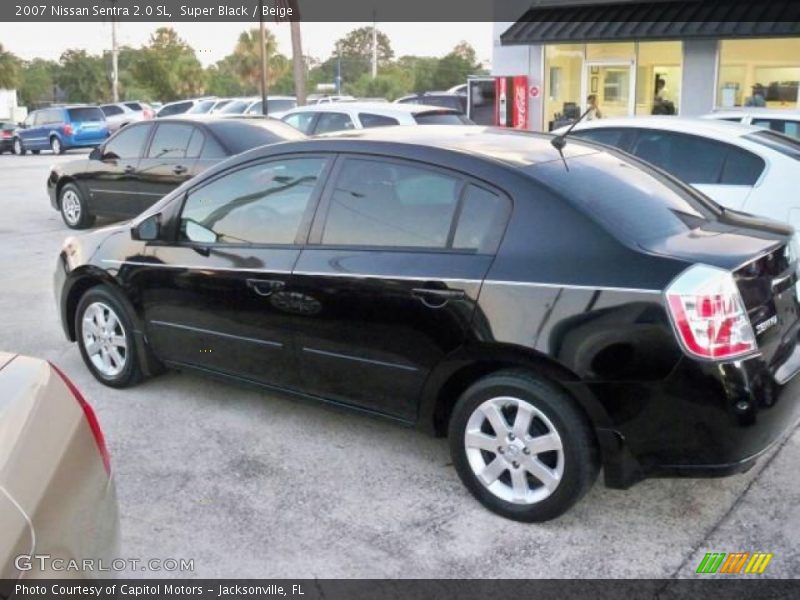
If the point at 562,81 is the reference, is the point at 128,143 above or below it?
below

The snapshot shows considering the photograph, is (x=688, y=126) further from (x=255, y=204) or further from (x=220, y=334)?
(x=220, y=334)

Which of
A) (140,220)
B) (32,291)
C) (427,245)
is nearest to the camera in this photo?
(427,245)

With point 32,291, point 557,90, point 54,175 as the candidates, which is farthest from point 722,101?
point 32,291

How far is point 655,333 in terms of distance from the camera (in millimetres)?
3133

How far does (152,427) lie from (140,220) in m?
1.23

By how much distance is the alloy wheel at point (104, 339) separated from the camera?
16.7 ft

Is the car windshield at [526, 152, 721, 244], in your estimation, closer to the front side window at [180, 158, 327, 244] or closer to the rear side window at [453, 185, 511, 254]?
the rear side window at [453, 185, 511, 254]

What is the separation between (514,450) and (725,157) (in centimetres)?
409

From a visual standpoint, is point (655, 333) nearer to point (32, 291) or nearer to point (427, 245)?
point (427, 245)

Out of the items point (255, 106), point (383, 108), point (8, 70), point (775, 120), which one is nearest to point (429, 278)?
point (775, 120)

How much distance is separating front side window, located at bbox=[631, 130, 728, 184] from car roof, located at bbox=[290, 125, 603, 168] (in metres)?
2.73

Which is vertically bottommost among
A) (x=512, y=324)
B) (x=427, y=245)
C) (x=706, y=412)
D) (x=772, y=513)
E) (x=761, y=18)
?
(x=772, y=513)

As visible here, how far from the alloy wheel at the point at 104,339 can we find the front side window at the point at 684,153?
4.30 meters

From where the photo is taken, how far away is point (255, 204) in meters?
4.43
